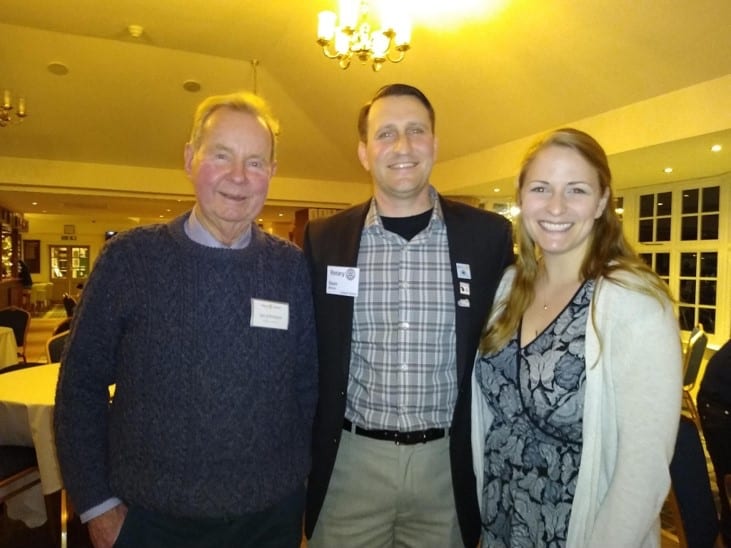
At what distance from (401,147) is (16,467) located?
8.28ft

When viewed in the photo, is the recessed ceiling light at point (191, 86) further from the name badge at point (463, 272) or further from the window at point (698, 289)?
the window at point (698, 289)

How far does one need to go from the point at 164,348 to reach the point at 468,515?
3.37 ft

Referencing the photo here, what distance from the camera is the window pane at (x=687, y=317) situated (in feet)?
20.0

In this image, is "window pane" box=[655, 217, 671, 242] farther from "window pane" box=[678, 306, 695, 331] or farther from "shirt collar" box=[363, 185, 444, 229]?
"shirt collar" box=[363, 185, 444, 229]

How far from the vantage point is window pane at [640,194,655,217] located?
21.5 ft

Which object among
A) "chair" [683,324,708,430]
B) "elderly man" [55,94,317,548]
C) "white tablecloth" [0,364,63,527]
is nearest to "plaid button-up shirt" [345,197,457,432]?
"elderly man" [55,94,317,548]

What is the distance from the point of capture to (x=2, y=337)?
188 inches

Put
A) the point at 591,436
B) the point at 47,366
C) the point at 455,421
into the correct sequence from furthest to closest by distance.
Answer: the point at 47,366 < the point at 455,421 < the point at 591,436

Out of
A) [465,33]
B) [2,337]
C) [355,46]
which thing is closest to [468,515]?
[355,46]

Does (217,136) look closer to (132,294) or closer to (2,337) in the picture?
(132,294)

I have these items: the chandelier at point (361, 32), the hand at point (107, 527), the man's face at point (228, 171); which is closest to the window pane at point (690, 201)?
the chandelier at point (361, 32)

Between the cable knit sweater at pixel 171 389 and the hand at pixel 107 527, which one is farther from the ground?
the cable knit sweater at pixel 171 389

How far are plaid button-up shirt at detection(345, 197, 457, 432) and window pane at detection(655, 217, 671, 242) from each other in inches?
232

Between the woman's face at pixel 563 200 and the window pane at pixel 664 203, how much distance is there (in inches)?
231
